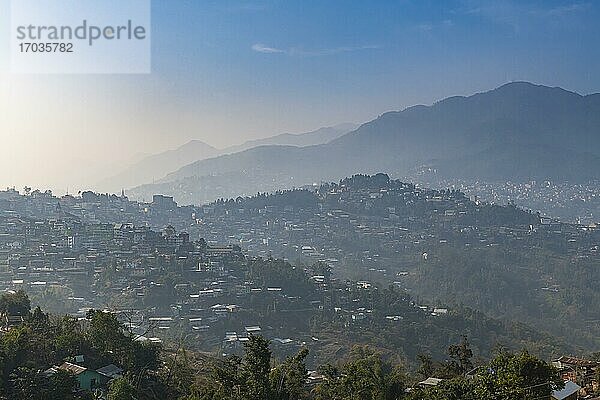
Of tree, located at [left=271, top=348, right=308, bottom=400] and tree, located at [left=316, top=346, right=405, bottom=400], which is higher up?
tree, located at [left=271, top=348, right=308, bottom=400]

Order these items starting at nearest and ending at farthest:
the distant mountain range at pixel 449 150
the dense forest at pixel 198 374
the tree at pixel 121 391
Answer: the dense forest at pixel 198 374, the tree at pixel 121 391, the distant mountain range at pixel 449 150

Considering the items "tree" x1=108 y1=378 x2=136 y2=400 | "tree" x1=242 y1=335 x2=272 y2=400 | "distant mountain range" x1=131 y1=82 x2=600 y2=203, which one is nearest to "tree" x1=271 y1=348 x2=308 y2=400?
"tree" x1=242 y1=335 x2=272 y2=400

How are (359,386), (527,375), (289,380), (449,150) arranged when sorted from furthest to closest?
(449,150), (289,380), (359,386), (527,375)

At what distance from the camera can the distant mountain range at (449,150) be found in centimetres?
12338

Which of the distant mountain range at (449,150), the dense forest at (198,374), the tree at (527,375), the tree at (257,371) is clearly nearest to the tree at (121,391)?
the dense forest at (198,374)

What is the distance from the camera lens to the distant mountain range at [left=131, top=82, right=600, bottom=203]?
12338 cm

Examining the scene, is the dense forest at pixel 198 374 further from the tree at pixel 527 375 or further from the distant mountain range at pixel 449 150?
the distant mountain range at pixel 449 150

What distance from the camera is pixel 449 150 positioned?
155 metres

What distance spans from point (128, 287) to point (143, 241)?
577 centimetres

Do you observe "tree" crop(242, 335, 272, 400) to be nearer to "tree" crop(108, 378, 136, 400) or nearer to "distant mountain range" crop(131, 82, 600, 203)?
"tree" crop(108, 378, 136, 400)

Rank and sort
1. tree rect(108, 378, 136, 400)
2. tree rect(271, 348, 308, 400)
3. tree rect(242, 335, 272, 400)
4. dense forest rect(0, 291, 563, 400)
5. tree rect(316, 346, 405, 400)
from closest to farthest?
1. dense forest rect(0, 291, 563, 400)
2. tree rect(242, 335, 272, 400)
3. tree rect(108, 378, 136, 400)
4. tree rect(271, 348, 308, 400)
5. tree rect(316, 346, 405, 400)

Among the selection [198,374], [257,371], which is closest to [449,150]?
[198,374]

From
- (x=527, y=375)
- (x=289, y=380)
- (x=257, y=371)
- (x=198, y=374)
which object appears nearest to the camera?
(x=527, y=375)

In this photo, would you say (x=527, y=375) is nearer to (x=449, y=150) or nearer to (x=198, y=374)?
(x=198, y=374)
